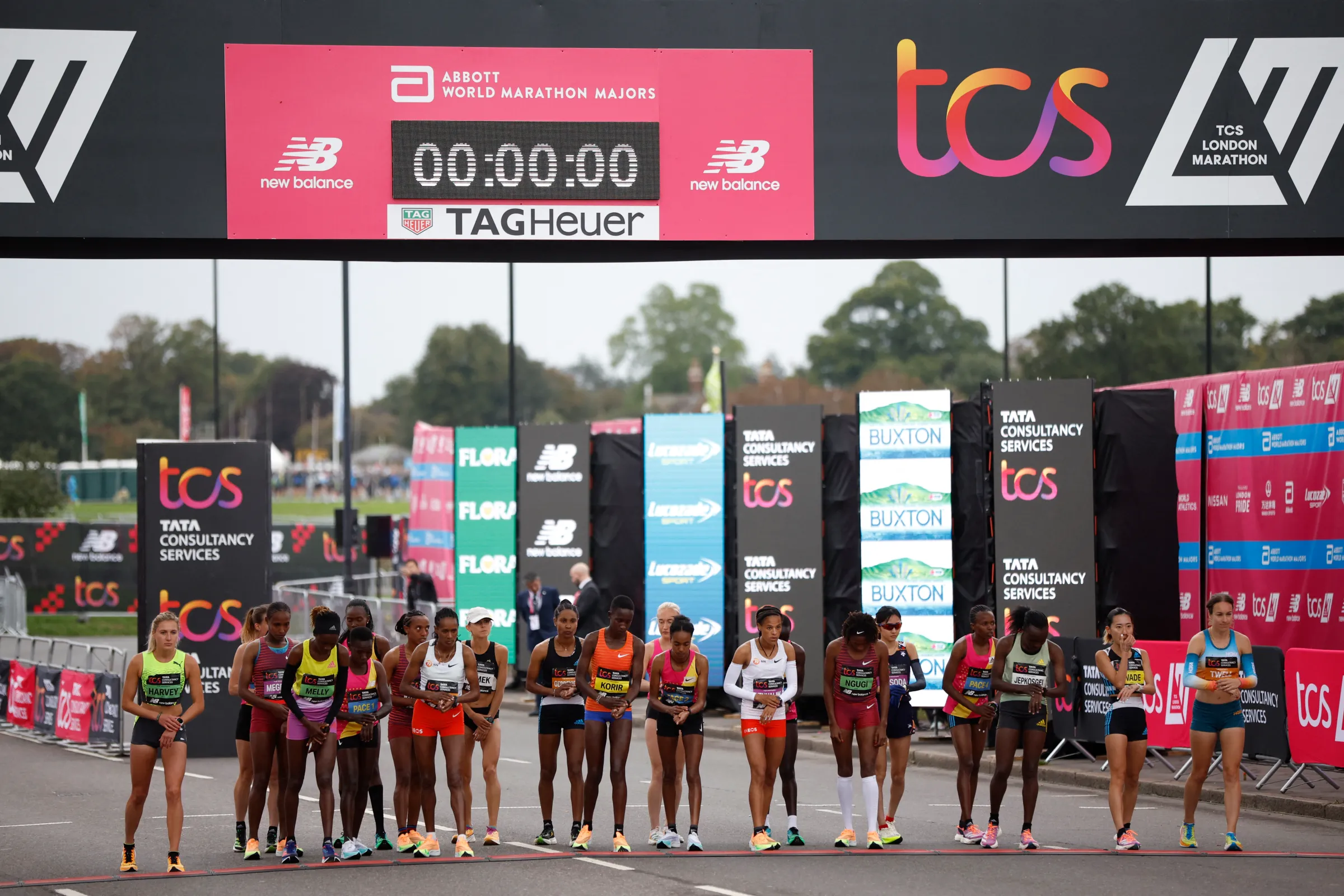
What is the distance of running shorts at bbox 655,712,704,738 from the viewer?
12734mm

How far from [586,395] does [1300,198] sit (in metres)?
131

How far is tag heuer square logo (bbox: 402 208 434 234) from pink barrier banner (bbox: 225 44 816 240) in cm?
1

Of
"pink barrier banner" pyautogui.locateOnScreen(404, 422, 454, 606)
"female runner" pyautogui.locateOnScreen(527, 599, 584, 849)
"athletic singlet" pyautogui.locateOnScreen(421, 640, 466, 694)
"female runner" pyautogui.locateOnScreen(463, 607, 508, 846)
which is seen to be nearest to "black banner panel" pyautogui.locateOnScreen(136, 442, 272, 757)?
"female runner" pyautogui.locateOnScreen(463, 607, 508, 846)

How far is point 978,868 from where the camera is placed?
1171 cm

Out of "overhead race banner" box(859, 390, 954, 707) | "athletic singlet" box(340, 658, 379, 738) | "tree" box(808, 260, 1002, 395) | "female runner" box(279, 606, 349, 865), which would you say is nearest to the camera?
"female runner" box(279, 606, 349, 865)

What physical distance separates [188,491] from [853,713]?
10107mm

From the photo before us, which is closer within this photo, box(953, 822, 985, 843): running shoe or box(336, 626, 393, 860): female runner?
box(336, 626, 393, 860): female runner

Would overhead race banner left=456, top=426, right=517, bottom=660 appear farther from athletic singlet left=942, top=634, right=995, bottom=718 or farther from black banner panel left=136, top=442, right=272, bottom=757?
athletic singlet left=942, top=634, right=995, bottom=718

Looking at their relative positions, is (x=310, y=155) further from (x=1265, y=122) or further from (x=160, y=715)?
(x=1265, y=122)

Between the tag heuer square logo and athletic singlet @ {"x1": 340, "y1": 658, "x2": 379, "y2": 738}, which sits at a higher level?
the tag heuer square logo

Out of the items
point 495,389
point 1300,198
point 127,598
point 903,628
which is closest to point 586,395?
point 495,389

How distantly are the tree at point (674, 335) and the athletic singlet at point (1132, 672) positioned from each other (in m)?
128

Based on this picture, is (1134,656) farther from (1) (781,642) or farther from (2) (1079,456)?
(2) (1079,456)

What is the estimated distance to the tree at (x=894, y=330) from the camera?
106625 millimetres
